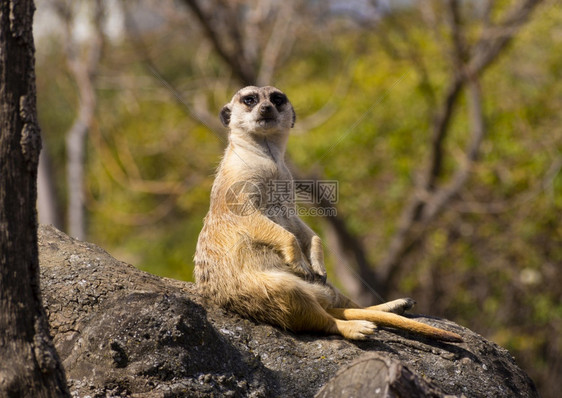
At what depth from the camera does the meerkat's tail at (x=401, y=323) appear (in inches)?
136

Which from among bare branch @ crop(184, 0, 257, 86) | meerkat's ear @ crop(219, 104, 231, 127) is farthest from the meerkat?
bare branch @ crop(184, 0, 257, 86)

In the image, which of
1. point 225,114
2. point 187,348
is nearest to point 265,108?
point 225,114

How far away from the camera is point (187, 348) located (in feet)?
9.74

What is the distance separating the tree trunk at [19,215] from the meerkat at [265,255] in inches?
54.6

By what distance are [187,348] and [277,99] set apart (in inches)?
73.8

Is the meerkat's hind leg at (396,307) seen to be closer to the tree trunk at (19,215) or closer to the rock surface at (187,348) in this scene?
the rock surface at (187,348)

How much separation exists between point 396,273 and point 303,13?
3.67 meters

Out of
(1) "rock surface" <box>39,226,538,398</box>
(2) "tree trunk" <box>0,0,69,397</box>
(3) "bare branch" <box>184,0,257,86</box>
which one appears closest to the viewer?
(2) "tree trunk" <box>0,0,69,397</box>

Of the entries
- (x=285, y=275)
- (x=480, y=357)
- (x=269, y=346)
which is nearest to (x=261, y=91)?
(x=285, y=275)

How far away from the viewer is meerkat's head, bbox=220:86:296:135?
414cm

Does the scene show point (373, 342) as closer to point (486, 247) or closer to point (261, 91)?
point (261, 91)

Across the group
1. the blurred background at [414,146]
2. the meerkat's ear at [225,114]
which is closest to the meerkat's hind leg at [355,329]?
the meerkat's ear at [225,114]

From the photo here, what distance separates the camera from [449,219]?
28.4 ft

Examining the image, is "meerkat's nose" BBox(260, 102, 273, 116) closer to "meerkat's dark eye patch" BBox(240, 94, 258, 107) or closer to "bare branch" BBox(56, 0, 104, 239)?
"meerkat's dark eye patch" BBox(240, 94, 258, 107)
